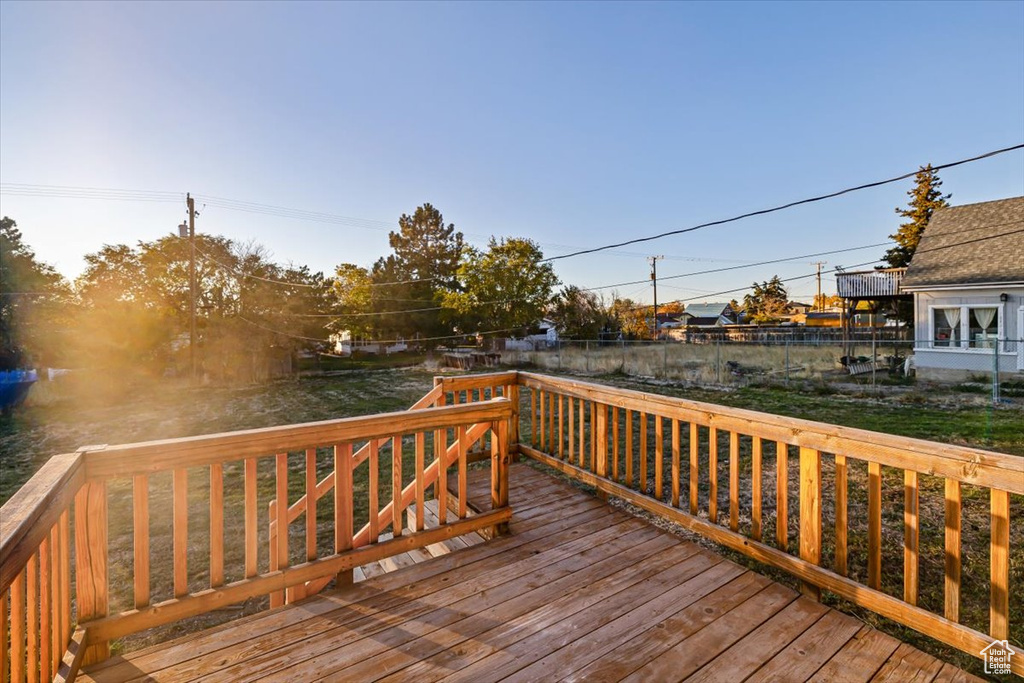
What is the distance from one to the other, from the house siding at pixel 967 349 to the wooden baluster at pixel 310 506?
13603mm

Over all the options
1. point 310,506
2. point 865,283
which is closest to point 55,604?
point 310,506

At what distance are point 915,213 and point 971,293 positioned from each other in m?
16.6

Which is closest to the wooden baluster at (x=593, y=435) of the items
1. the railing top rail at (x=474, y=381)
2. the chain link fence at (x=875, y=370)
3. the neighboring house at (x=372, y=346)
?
the railing top rail at (x=474, y=381)

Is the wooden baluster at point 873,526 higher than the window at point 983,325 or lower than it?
lower

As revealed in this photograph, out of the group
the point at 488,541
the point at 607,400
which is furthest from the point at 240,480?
the point at 607,400

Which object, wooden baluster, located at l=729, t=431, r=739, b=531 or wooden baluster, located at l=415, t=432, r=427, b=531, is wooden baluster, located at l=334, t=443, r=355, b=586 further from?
wooden baluster, located at l=729, t=431, r=739, b=531

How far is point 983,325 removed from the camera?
11836mm

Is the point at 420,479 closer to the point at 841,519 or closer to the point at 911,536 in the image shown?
the point at 841,519

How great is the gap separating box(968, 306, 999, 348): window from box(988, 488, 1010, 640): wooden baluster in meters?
14.3

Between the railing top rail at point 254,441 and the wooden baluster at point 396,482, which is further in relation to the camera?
the wooden baluster at point 396,482

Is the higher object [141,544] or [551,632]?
[141,544]

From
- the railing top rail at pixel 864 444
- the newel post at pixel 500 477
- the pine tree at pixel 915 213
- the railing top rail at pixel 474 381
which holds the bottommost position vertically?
the newel post at pixel 500 477

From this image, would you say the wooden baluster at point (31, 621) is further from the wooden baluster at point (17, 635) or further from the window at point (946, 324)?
the window at point (946, 324)

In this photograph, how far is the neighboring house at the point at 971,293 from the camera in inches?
441
